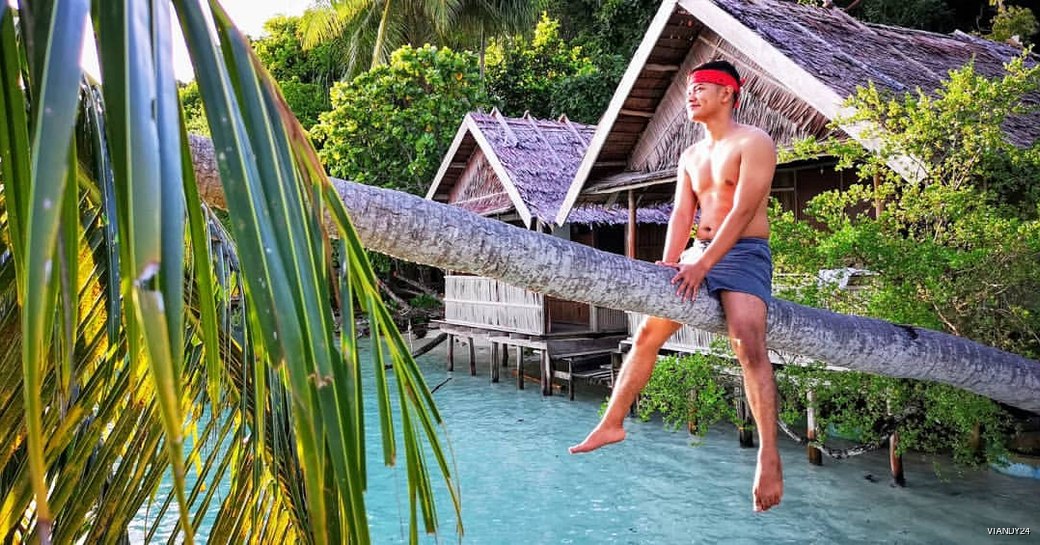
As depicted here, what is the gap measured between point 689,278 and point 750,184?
1.85 ft

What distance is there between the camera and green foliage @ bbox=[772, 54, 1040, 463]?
5320mm

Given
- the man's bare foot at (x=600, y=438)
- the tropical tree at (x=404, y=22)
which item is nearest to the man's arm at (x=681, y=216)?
the man's bare foot at (x=600, y=438)

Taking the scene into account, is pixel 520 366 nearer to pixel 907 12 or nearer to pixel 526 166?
pixel 526 166

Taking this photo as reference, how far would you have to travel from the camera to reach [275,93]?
0.60 m

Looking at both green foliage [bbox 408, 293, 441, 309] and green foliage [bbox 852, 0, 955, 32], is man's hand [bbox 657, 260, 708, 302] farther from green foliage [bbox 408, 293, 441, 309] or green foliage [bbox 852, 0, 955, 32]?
green foliage [bbox 852, 0, 955, 32]

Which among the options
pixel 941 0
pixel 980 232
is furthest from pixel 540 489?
pixel 941 0

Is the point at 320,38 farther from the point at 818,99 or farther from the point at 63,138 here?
the point at 63,138

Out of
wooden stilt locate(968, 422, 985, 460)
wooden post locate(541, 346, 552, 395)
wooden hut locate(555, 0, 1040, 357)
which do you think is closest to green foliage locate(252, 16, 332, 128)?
wooden post locate(541, 346, 552, 395)

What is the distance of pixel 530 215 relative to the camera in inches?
471

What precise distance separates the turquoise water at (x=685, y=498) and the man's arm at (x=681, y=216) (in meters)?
4.47

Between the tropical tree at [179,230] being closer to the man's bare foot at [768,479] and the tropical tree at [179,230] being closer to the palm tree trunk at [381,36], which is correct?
the man's bare foot at [768,479]

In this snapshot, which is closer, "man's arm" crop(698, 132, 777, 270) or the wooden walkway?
"man's arm" crop(698, 132, 777, 270)

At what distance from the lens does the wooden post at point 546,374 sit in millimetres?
13383

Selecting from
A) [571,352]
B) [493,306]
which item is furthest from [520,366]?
[571,352]
